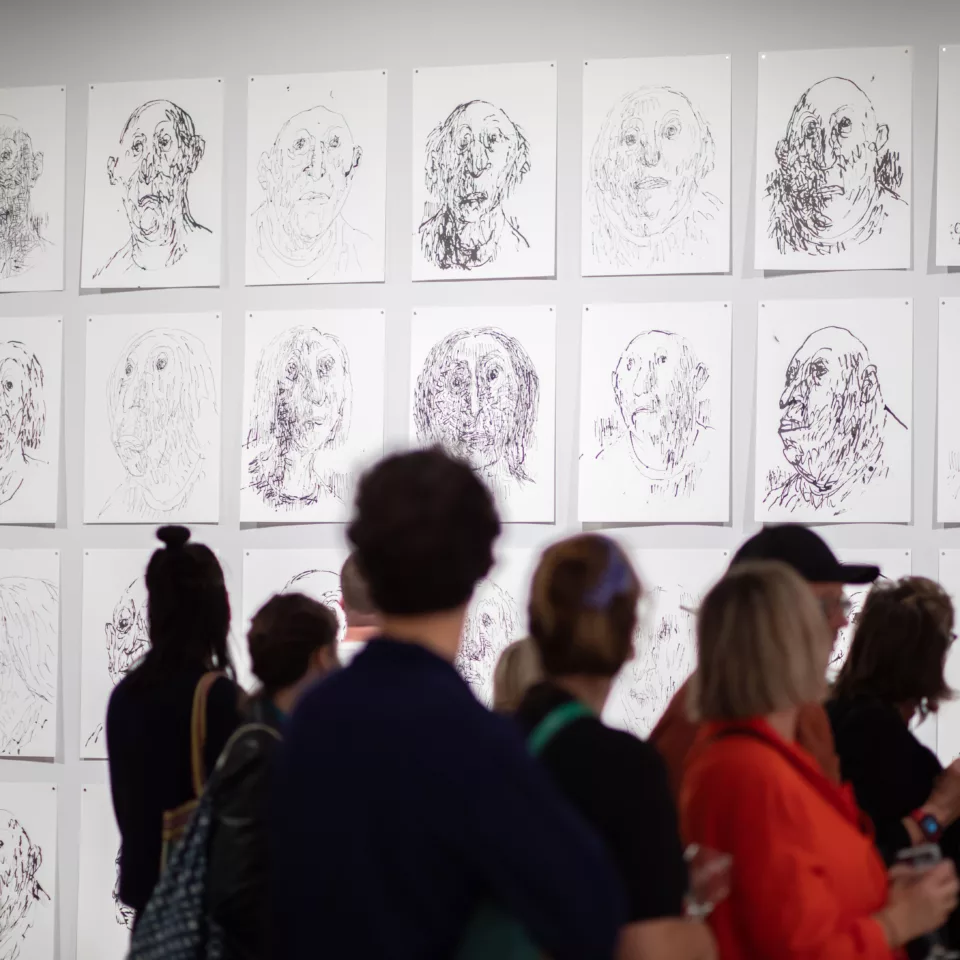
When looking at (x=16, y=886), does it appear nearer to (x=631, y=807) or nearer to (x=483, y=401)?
(x=483, y=401)

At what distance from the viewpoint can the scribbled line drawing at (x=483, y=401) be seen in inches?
156

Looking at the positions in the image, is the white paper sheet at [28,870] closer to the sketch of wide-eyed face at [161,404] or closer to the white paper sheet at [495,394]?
the sketch of wide-eyed face at [161,404]

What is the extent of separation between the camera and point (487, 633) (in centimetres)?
395

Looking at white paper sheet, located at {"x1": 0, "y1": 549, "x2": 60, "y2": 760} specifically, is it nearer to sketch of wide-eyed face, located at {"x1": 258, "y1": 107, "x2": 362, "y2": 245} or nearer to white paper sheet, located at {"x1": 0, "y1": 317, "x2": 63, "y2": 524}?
white paper sheet, located at {"x1": 0, "y1": 317, "x2": 63, "y2": 524}

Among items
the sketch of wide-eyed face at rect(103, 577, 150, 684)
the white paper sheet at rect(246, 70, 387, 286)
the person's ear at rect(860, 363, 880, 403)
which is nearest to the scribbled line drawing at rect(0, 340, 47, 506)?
the sketch of wide-eyed face at rect(103, 577, 150, 684)

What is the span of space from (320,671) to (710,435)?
71.2 inches

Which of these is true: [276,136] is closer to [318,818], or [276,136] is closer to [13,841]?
[13,841]

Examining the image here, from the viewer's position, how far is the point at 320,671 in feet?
8.44

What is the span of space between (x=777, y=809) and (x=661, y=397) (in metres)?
2.17

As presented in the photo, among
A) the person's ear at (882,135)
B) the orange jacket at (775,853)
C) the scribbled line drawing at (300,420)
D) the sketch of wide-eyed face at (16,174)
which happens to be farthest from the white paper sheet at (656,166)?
the orange jacket at (775,853)

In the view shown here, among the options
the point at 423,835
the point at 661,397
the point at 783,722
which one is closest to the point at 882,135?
the point at 661,397

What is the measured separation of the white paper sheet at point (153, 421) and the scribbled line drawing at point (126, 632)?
277 mm

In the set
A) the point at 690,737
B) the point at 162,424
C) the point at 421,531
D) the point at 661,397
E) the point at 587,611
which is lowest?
the point at 690,737

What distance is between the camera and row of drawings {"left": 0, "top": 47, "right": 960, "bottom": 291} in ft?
12.6
